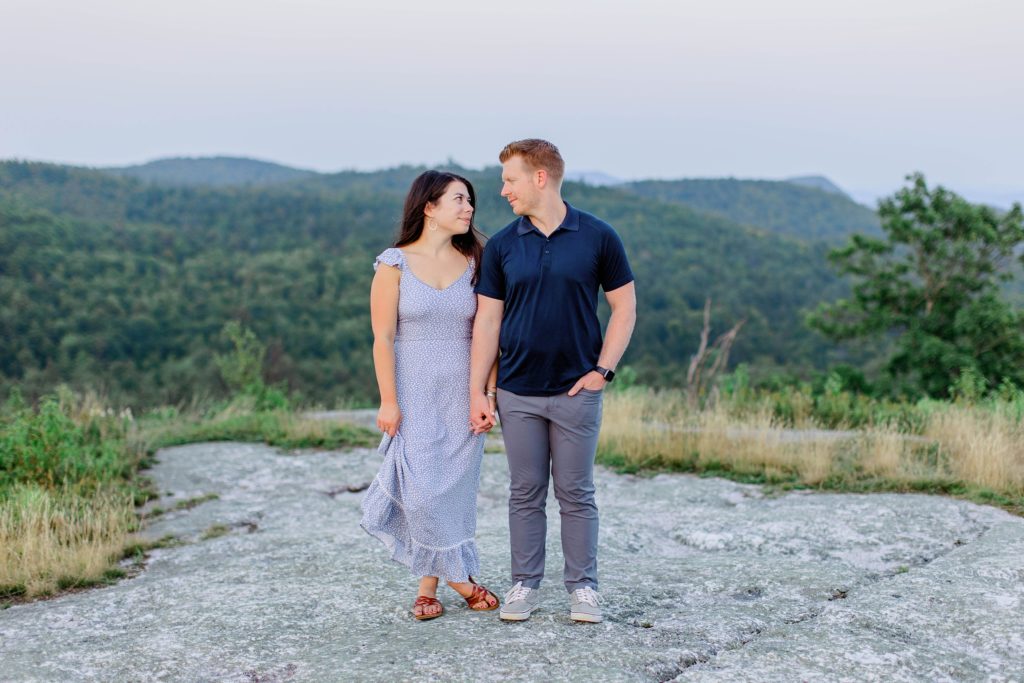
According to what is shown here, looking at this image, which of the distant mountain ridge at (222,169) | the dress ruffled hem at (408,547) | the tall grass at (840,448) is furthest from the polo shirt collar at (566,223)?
the distant mountain ridge at (222,169)

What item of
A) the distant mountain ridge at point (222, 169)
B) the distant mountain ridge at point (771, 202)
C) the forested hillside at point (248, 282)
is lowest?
the forested hillside at point (248, 282)

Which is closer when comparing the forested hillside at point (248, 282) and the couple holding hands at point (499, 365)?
the couple holding hands at point (499, 365)

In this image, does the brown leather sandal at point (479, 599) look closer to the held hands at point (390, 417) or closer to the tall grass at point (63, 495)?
the held hands at point (390, 417)

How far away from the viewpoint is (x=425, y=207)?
11.6ft

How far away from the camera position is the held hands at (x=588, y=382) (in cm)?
336

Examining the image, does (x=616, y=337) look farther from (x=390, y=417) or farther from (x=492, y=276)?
(x=390, y=417)

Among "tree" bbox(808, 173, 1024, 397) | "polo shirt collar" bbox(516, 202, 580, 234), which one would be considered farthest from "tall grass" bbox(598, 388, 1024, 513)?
"tree" bbox(808, 173, 1024, 397)

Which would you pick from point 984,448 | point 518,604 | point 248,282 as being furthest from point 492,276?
point 248,282

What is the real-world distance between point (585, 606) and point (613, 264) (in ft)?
4.47

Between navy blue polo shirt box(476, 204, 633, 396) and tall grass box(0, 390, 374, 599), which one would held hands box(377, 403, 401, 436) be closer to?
navy blue polo shirt box(476, 204, 633, 396)

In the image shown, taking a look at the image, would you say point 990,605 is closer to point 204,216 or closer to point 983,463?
point 983,463

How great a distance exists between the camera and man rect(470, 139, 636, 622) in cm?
333

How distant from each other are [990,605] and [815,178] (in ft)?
551

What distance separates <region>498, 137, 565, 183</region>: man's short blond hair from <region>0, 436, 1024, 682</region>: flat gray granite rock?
1.79 metres
